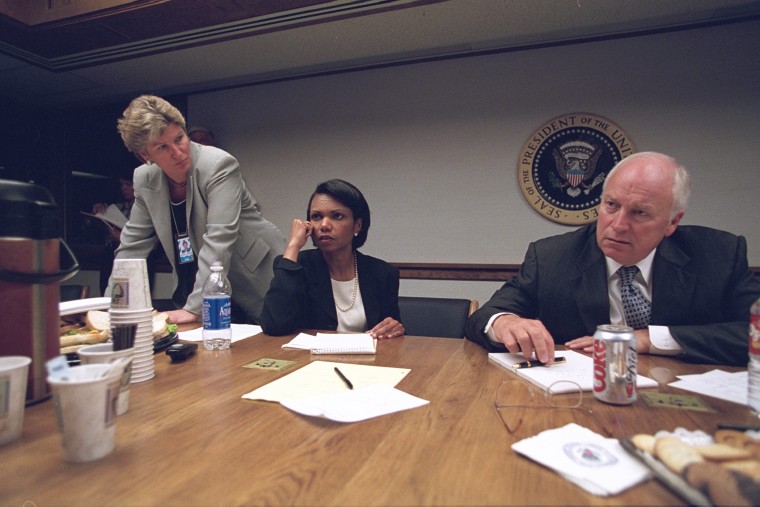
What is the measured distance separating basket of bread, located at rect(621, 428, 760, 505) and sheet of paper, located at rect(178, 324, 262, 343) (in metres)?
1.30

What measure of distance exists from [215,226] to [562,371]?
1.61 m

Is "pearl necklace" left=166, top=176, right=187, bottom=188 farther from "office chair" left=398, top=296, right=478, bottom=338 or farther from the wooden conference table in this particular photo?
the wooden conference table

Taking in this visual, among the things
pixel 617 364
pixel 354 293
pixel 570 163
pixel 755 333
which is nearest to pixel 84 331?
pixel 354 293

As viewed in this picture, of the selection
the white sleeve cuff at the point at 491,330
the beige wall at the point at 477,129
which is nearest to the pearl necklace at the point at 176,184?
the white sleeve cuff at the point at 491,330

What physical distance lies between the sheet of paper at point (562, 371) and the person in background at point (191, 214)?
4.40 feet

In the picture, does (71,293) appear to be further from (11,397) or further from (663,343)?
(663,343)

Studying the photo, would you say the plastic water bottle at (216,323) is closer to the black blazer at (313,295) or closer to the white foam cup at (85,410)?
the black blazer at (313,295)

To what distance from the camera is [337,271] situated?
7.12ft

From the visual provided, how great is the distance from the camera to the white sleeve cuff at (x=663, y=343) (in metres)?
1.32

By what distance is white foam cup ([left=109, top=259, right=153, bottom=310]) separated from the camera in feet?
3.53

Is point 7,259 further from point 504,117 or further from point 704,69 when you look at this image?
point 704,69

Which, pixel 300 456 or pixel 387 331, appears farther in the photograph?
pixel 387 331

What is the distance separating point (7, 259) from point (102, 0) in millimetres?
2806

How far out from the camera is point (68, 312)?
124 cm
